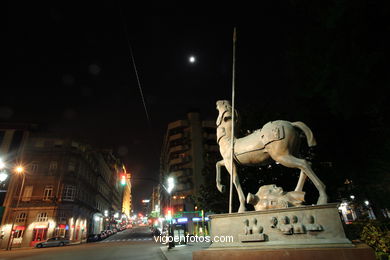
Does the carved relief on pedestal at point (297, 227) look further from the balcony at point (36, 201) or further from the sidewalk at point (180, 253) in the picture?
the balcony at point (36, 201)

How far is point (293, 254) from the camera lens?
15.0 feet

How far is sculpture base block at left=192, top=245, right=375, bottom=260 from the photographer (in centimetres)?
416

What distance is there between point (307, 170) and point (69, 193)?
40.8 metres

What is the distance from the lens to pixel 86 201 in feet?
149

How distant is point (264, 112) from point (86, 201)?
4236 centimetres

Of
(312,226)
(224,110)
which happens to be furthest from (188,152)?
(312,226)

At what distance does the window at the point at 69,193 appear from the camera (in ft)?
120

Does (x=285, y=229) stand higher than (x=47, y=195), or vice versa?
(x=47, y=195)

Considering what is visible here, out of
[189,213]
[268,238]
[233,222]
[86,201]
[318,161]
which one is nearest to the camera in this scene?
[268,238]

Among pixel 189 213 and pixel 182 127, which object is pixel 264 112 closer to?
pixel 189 213

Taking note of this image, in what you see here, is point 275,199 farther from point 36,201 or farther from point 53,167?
point 53,167

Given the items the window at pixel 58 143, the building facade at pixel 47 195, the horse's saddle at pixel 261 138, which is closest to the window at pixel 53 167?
the building facade at pixel 47 195

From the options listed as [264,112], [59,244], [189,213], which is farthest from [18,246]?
[264,112]

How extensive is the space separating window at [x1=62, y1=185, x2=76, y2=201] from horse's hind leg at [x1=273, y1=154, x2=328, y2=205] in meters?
39.7
